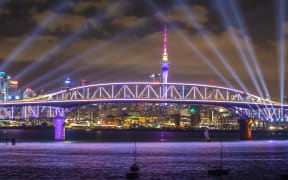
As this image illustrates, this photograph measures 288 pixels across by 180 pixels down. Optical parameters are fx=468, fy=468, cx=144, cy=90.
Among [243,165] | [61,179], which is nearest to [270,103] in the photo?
[243,165]

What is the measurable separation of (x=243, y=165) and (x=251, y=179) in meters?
10.8

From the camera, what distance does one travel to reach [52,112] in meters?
124

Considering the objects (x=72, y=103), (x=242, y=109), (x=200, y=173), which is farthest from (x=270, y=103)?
(x=200, y=173)

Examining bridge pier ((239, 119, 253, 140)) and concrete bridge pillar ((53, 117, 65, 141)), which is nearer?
concrete bridge pillar ((53, 117, 65, 141))

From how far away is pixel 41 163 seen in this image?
51.8m

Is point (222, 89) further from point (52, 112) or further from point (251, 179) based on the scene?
point (251, 179)

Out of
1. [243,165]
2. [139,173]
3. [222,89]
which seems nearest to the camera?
[139,173]

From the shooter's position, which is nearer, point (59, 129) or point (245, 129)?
point (59, 129)

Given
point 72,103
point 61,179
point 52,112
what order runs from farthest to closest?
point 52,112, point 72,103, point 61,179

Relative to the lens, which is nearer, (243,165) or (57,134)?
(243,165)

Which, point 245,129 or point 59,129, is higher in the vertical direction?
point 59,129

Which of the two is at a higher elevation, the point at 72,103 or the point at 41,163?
the point at 72,103

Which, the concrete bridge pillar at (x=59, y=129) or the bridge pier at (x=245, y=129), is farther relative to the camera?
the bridge pier at (x=245, y=129)

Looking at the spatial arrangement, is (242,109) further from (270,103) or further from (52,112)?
(52,112)
